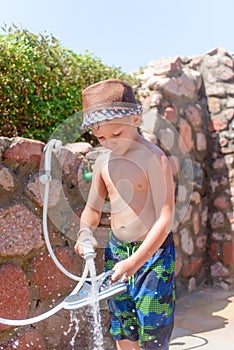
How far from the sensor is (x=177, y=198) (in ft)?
10.9

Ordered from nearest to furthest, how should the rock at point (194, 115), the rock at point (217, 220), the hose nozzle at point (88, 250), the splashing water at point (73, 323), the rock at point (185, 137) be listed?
the hose nozzle at point (88, 250) < the splashing water at point (73, 323) < the rock at point (185, 137) < the rock at point (194, 115) < the rock at point (217, 220)

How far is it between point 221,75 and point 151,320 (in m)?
2.63

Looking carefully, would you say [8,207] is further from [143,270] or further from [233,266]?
[233,266]

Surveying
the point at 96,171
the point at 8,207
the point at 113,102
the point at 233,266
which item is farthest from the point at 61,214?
the point at 233,266

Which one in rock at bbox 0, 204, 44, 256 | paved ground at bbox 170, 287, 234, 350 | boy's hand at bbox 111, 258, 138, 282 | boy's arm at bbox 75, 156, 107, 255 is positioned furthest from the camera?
paved ground at bbox 170, 287, 234, 350

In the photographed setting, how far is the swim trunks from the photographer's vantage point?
5.53 ft

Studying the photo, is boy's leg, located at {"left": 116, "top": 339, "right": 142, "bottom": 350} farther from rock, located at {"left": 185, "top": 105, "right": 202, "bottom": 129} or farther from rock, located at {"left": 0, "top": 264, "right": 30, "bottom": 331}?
rock, located at {"left": 185, "top": 105, "right": 202, "bottom": 129}

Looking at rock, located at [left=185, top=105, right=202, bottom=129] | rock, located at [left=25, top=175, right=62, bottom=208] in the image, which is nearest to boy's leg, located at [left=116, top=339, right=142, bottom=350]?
rock, located at [left=25, top=175, right=62, bottom=208]

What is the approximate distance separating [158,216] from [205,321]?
Result: 1.56 meters

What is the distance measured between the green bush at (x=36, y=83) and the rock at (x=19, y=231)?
0.70 m

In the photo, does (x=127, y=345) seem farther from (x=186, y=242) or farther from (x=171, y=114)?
(x=171, y=114)

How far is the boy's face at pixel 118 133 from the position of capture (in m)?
1.59

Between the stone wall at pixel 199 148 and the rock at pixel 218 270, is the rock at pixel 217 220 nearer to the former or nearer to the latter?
the stone wall at pixel 199 148

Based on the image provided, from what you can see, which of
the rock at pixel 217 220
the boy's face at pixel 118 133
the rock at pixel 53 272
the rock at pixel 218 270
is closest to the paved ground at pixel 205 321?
the rock at pixel 218 270
